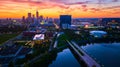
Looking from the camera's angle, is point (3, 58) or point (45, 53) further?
point (45, 53)

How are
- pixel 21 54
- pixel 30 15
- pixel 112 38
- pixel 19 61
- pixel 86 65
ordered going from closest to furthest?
pixel 86 65 < pixel 19 61 < pixel 21 54 < pixel 112 38 < pixel 30 15

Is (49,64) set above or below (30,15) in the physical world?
below

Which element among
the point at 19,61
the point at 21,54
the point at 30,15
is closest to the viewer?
the point at 19,61

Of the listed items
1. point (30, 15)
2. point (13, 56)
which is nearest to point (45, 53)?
Answer: point (13, 56)

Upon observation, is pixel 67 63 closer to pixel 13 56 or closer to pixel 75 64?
pixel 75 64

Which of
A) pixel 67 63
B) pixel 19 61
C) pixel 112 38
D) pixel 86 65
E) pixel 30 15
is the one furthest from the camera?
pixel 30 15

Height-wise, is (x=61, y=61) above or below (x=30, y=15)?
below

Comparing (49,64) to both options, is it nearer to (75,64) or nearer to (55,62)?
(55,62)

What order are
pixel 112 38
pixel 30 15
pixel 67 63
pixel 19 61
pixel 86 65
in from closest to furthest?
pixel 86 65 < pixel 19 61 < pixel 67 63 < pixel 112 38 < pixel 30 15

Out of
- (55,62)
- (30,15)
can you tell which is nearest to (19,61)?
(55,62)
